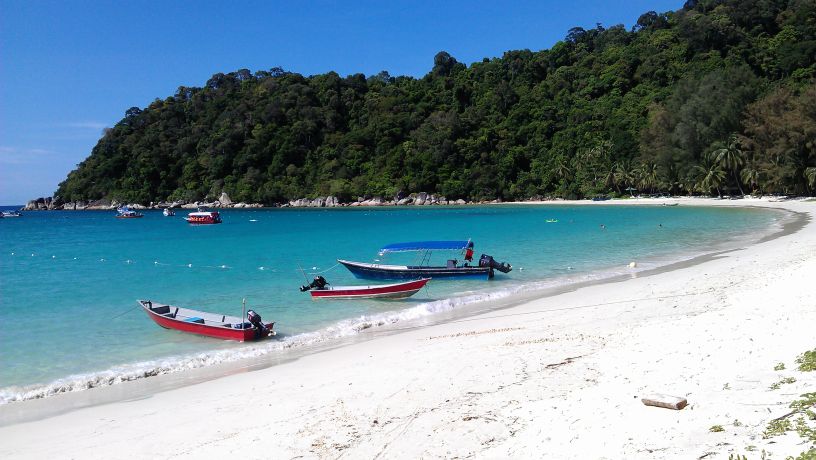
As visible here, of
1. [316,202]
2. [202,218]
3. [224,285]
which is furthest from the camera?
[316,202]

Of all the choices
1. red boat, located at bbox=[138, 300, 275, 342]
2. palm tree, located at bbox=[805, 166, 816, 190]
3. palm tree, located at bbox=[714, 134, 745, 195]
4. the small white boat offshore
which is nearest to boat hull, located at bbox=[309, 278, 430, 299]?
red boat, located at bbox=[138, 300, 275, 342]

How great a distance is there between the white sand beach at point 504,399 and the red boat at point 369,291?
20.6 feet

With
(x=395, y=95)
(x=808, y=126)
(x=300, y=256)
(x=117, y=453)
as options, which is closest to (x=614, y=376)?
(x=117, y=453)

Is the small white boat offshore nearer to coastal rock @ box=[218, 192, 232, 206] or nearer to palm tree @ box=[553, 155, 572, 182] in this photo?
coastal rock @ box=[218, 192, 232, 206]

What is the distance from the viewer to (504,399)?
735 cm

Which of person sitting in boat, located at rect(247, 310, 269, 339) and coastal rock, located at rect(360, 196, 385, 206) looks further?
coastal rock, located at rect(360, 196, 385, 206)

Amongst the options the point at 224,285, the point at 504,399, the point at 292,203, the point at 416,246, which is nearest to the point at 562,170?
the point at 292,203

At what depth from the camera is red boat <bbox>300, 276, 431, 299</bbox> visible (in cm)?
1905

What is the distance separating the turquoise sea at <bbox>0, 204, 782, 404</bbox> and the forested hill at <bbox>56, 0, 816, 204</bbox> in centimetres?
3628

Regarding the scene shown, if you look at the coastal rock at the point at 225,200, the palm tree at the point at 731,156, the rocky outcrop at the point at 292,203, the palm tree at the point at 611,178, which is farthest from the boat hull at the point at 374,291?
the coastal rock at the point at 225,200

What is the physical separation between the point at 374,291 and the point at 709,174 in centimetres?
6771

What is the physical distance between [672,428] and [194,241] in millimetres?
48446

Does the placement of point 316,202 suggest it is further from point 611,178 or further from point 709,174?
point 709,174

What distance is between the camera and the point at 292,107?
142 m
